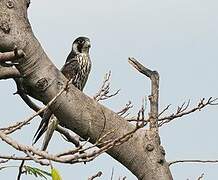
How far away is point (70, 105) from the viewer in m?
3.40

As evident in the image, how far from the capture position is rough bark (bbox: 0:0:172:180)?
10.9 feet

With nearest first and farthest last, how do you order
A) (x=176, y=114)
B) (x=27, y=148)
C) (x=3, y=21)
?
(x=27, y=148) → (x=3, y=21) → (x=176, y=114)

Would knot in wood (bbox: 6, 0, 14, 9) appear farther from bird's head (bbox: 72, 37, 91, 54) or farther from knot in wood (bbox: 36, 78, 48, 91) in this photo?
bird's head (bbox: 72, 37, 91, 54)

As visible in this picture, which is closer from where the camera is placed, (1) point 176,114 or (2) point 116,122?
(2) point 116,122

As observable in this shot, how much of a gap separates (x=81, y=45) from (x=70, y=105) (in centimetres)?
423

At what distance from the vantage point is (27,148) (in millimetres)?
2377

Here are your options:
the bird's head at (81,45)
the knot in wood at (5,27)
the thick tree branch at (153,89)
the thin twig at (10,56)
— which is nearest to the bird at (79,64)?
the bird's head at (81,45)

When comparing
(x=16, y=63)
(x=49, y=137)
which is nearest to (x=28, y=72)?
(x=16, y=63)

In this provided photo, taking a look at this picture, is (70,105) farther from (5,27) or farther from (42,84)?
(5,27)

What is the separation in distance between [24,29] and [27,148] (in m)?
1.10

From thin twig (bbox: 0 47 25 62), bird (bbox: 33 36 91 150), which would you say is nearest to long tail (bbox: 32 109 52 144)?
bird (bbox: 33 36 91 150)

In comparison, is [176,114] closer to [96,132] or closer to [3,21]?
[96,132]

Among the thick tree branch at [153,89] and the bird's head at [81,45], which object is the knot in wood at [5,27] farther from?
the bird's head at [81,45]

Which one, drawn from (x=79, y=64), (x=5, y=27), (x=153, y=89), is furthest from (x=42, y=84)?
(x=79, y=64)
